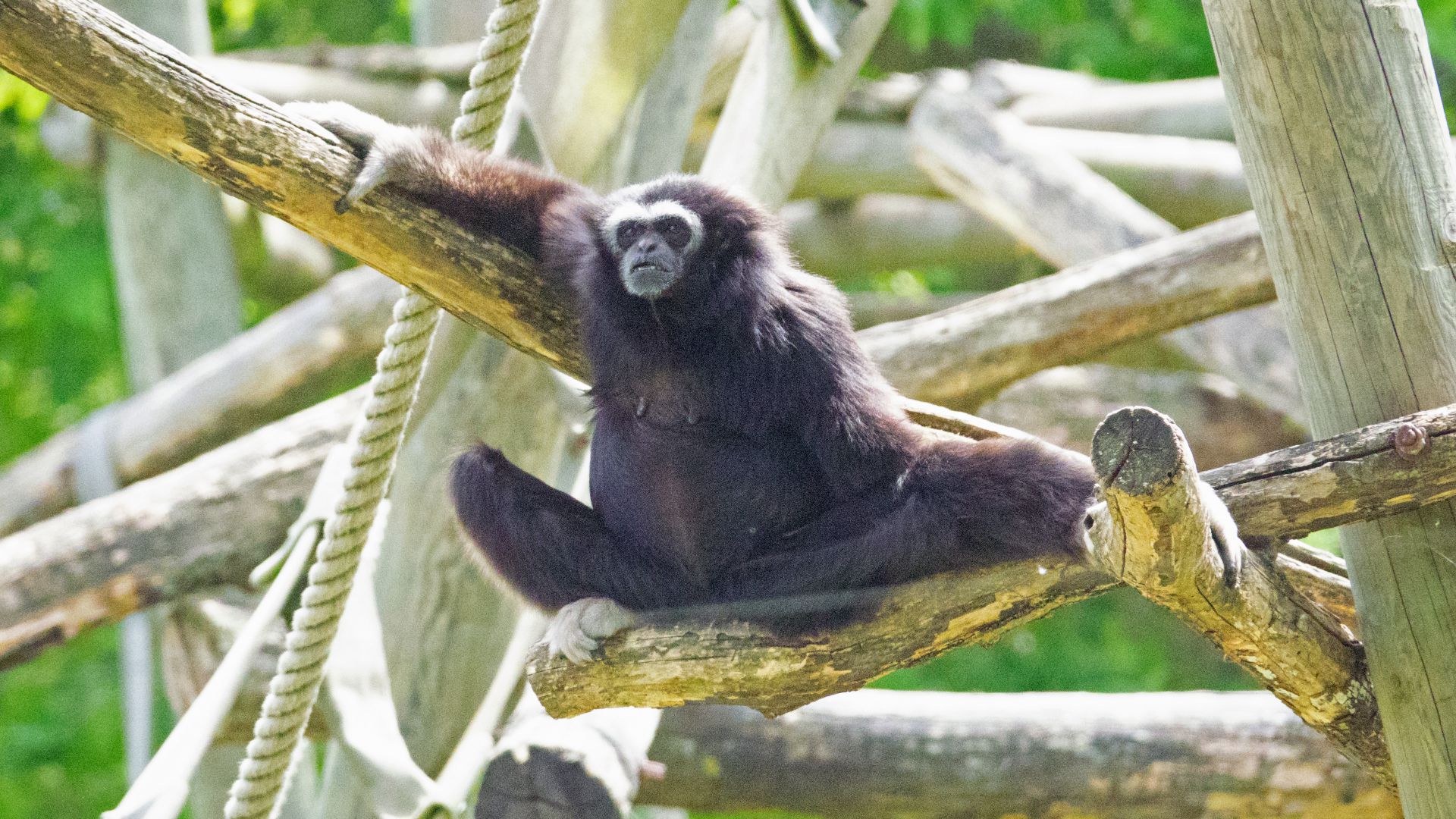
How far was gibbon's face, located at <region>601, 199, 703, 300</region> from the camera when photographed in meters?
3.45

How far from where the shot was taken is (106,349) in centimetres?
980

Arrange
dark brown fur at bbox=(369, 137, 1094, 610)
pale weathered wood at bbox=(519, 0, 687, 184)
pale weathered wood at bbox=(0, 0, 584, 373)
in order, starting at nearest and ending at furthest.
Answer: pale weathered wood at bbox=(0, 0, 584, 373) < dark brown fur at bbox=(369, 137, 1094, 610) < pale weathered wood at bbox=(519, 0, 687, 184)

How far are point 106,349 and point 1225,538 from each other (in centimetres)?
928

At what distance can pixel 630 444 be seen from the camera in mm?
3488

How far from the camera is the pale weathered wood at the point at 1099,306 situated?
17.1 ft

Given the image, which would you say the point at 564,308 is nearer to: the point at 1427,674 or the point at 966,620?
the point at 966,620

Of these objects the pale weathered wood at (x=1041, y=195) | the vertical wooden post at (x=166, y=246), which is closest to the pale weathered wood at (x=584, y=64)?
the pale weathered wood at (x=1041, y=195)

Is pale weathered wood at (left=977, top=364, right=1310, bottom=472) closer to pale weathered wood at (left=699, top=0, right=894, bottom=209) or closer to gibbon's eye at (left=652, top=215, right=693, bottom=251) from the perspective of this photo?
pale weathered wood at (left=699, top=0, right=894, bottom=209)

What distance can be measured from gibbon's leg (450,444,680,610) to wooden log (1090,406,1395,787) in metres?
1.34

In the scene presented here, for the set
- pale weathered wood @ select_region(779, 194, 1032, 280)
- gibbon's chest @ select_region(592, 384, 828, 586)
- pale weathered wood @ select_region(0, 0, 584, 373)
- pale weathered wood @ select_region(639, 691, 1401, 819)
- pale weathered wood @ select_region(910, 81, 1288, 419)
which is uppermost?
pale weathered wood @ select_region(779, 194, 1032, 280)

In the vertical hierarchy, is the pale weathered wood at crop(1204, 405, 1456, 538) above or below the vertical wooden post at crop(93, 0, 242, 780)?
below

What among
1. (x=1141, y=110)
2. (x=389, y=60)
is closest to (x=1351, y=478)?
(x=1141, y=110)

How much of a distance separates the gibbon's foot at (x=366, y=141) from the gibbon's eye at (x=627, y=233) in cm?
60

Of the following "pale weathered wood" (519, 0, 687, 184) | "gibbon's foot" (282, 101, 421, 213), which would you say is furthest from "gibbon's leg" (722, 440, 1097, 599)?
"pale weathered wood" (519, 0, 687, 184)
